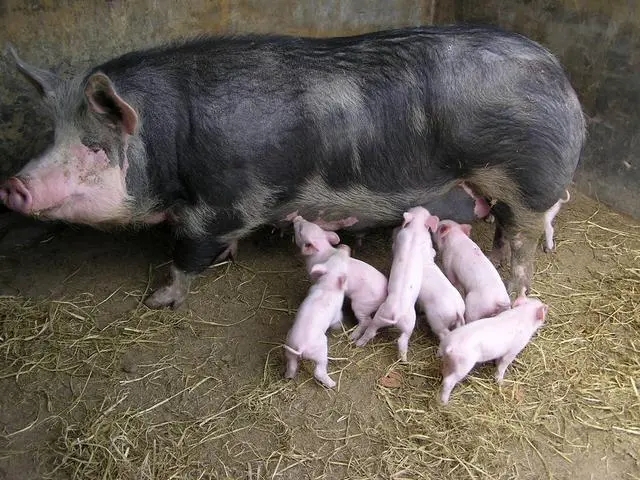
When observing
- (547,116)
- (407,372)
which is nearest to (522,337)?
(407,372)

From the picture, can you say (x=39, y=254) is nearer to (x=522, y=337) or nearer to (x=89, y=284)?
(x=89, y=284)

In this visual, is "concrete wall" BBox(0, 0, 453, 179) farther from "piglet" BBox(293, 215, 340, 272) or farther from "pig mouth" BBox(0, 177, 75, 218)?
"piglet" BBox(293, 215, 340, 272)

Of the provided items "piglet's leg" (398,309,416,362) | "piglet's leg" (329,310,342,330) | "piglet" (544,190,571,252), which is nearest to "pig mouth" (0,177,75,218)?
"piglet's leg" (329,310,342,330)

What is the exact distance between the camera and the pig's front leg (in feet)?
12.1

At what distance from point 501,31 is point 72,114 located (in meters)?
2.27

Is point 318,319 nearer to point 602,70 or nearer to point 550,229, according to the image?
point 550,229

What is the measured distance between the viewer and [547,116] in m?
3.35

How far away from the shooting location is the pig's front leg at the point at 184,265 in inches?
145

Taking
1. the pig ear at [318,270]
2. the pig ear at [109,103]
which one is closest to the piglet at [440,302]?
the pig ear at [318,270]

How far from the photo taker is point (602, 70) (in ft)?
14.4

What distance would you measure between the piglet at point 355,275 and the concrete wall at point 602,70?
2.14m

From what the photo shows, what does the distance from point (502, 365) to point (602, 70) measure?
232 centimetres

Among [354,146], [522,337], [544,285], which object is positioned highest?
[354,146]

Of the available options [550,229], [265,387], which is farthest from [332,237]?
[550,229]
